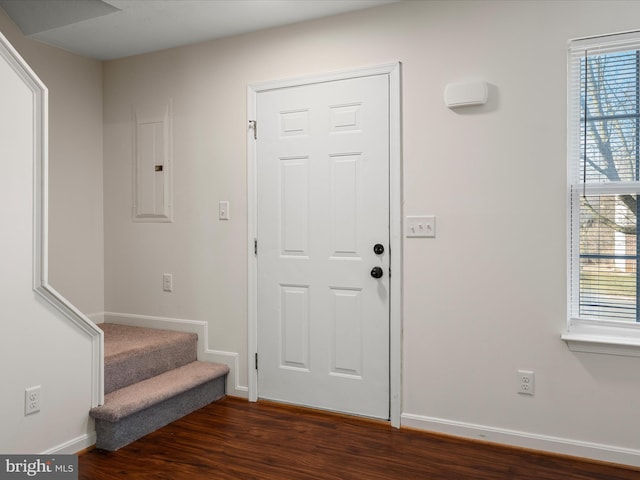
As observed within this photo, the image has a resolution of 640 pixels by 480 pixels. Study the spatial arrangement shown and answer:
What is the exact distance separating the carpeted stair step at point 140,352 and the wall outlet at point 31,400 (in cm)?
45

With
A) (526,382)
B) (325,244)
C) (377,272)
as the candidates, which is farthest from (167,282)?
(526,382)

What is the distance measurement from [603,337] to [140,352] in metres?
2.51

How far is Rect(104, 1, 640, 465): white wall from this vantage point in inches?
98.3

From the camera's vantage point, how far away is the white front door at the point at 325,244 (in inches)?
116

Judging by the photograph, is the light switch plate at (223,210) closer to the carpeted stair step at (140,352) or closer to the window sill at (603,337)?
the carpeted stair step at (140,352)

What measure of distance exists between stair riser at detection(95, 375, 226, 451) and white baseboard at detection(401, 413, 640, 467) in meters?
1.24

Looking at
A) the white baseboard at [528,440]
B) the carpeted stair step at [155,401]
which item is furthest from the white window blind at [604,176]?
the carpeted stair step at [155,401]

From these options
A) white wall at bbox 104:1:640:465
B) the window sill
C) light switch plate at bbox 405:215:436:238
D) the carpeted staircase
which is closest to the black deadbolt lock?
white wall at bbox 104:1:640:465

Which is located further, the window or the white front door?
the white front door

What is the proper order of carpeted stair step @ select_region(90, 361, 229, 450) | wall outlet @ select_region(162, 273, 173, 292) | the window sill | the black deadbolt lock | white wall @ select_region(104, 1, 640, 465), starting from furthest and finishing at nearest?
wall outlet @ select_region(162, 273, 173, 292)
the black deadbolt lock
carpeted stair step @ select_region(90, 361, 229, 450)
white wall @ select_region(104, 1, 640, 465)
the window sill

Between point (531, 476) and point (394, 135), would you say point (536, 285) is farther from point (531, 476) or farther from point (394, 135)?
point (394, 135)

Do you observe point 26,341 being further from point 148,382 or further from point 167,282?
point 167,282

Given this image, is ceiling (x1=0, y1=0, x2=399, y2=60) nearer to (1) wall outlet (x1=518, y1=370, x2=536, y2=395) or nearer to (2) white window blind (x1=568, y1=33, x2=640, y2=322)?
(2) white window blind (x1=568, y1=33, x2=640, y2=322)

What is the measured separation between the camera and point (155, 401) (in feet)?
9.13
